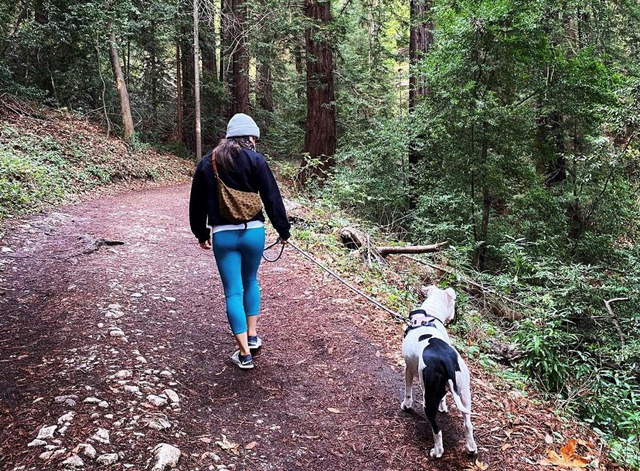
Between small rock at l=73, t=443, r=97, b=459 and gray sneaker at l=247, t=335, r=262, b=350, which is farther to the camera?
gray sneaker at l=247, t=335, r=262, b=350

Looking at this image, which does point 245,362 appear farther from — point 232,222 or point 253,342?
point 232,222

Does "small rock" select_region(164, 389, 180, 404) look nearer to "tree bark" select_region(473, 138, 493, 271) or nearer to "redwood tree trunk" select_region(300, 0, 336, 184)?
"tree bark" select_region(473, 138, 493, 271)

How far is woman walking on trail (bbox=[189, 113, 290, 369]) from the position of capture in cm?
323

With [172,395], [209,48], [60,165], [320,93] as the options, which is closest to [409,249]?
[172,395]

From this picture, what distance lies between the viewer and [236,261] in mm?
3305

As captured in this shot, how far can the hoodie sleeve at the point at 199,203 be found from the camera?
3.25 meters

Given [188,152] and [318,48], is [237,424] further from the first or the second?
[188,152]

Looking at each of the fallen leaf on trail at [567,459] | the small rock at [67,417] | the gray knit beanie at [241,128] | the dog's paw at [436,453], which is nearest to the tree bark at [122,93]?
the gray knit beanie at [241,128]

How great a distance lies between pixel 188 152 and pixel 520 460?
18.4m

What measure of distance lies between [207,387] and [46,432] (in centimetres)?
108

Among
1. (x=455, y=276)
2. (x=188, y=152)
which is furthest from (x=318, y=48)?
(x=188, y=152)

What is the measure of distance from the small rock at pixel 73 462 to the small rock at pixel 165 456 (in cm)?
37

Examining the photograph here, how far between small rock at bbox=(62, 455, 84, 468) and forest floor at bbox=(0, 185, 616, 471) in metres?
0.01

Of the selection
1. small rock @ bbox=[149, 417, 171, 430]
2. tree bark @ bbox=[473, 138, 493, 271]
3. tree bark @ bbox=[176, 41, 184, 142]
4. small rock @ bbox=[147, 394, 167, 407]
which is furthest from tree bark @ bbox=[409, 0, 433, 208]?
tree bark @ bbox=[176, 41, 184, 142]
